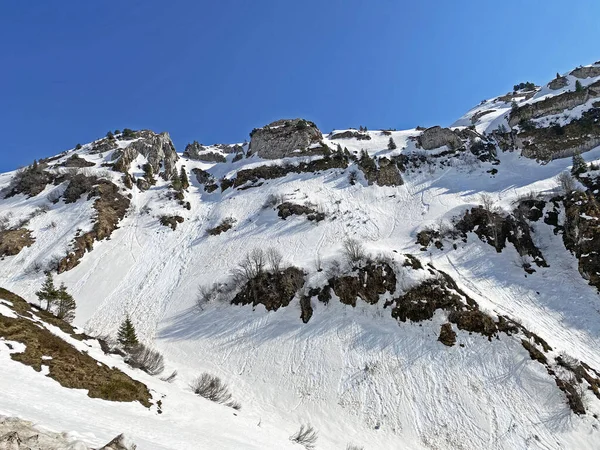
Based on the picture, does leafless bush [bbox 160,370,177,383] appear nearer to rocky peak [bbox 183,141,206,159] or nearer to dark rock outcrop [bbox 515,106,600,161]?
dark rock outcrop [bbox 515,106,600,161]

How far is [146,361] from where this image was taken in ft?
81.9

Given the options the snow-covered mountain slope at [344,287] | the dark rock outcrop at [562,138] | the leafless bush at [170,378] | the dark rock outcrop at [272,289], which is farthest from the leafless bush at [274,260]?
the dark rock outcrop at [562,138]

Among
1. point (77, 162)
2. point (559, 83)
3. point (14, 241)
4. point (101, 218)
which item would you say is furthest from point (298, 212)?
point (559, 83)

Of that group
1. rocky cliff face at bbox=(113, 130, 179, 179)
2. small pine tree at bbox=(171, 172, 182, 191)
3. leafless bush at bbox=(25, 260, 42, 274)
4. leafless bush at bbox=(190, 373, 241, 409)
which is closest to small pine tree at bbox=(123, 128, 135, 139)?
rocky cliff face at bbox=(113, 130, 179, 179)

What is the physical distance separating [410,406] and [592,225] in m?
32.3

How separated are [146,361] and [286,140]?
231 feet

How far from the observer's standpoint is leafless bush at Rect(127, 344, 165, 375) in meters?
23.2

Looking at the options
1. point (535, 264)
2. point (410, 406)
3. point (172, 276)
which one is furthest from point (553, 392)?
point (172, 276)

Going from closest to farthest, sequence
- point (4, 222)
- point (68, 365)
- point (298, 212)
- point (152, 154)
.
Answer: point (68, 365) → point (4, 222) → point (298, 212) → point (152, 154)

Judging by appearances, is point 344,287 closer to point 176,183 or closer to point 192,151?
point 176,183

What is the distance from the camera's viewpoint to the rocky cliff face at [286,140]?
277 feet

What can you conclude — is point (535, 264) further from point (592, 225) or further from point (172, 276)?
point (172, 276)

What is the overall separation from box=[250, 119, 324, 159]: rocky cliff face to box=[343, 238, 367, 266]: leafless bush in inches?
1914

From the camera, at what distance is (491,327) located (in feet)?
90.4
